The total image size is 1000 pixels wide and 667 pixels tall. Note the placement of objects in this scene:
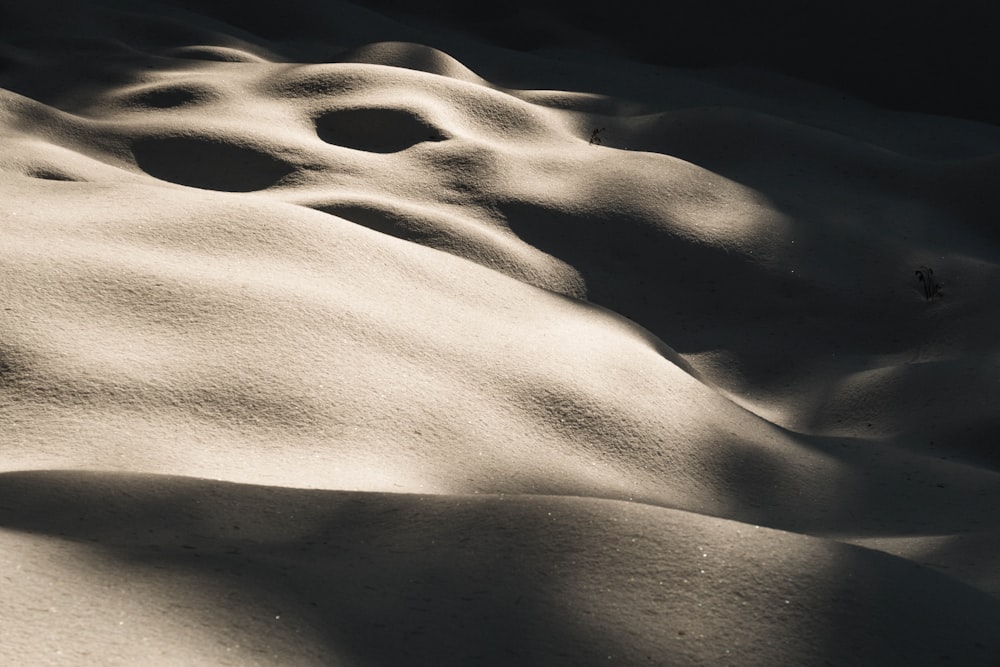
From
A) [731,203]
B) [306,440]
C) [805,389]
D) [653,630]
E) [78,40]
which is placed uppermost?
[78,40]

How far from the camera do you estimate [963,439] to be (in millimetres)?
2113

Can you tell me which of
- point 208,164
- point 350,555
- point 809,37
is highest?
point 809,37

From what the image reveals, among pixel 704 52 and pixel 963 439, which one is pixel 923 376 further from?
pixel 704 52

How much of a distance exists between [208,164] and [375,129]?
0.52 metres

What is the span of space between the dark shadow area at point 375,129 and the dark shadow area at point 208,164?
31 cm

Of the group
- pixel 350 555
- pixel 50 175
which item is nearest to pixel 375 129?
pixel 50 175

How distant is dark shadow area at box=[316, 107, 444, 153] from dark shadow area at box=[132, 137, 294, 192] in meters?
0.31

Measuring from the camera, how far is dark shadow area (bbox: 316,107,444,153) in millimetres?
3143

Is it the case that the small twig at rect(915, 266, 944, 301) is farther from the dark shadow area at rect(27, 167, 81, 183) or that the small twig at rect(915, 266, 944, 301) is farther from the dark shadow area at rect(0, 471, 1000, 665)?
the dark shadow area at rect(27, 167, 81, 183)

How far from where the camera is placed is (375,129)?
10.5 ft

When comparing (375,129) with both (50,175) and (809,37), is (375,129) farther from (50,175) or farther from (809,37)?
(809,37)

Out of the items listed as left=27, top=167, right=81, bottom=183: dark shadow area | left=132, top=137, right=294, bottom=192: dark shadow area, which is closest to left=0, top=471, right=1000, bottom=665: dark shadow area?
left=27, top=167, right=81, bottom=183: dark shadow area

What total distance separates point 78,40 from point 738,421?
2837 millimetres

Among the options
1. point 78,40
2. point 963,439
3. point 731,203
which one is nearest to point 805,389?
point 963,439
